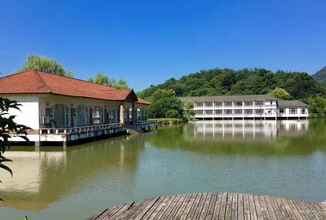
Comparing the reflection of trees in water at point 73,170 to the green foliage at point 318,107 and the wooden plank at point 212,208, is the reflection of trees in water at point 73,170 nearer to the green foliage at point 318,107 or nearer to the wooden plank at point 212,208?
the wooden plank at point 212,208

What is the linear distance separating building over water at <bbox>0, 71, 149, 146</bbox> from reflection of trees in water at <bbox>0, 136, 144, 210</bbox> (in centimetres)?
216

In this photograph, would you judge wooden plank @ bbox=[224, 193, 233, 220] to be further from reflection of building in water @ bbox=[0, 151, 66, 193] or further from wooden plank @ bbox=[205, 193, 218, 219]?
reflection of building in water @ bbox=[0, 151, 66, 193]

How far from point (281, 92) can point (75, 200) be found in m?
96.9

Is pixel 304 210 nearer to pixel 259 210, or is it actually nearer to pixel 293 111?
pixel 259 210

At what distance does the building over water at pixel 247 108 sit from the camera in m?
85.5

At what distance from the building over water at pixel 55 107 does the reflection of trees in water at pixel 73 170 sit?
85.1 inches

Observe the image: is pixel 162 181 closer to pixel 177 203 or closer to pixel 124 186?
pixel 124 186

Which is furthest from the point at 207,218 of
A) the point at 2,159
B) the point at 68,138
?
the point at 68,138

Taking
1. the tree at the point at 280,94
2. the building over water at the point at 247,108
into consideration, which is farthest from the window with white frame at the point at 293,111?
the tree at the point at 280,94

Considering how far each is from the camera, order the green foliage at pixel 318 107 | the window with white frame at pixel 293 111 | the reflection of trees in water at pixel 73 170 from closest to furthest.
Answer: the reflection of trees in water at pixel 73 170 < the window with white frame at pixel 293 111 < the green foliage at pixel 318 107

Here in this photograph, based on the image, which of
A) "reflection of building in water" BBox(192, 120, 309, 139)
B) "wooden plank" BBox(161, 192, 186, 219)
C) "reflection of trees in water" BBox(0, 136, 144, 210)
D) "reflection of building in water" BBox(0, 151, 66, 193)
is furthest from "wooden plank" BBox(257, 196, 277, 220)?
"reflection of building in water" BBox(192, 120, 309, 139)

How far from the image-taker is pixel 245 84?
111125mm

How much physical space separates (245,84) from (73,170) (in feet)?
326

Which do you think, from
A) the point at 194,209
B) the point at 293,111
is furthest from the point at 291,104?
the point at 194,209
